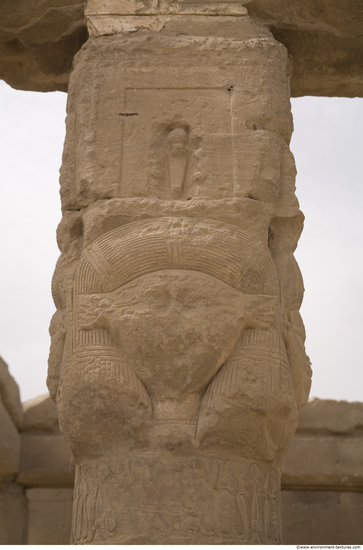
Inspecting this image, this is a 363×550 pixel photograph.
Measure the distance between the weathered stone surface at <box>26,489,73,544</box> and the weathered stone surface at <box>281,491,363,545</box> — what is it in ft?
6.46

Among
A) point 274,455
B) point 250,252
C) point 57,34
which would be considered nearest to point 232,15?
point 57,34

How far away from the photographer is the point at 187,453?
132 inches

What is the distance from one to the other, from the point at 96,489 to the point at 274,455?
0.85 meters

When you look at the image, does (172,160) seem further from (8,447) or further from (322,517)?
(322,517)

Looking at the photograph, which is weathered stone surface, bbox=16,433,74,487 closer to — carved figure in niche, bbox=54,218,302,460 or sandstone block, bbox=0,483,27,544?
sandstone block, bbox=0,483,27,544

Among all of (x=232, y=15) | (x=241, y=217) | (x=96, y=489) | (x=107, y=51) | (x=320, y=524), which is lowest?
(x=320, y=524)

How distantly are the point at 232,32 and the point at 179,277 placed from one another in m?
1.58

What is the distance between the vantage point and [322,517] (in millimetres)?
6801

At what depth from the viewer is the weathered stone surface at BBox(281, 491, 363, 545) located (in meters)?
6.73

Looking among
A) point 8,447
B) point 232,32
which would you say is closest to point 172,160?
point 232,32

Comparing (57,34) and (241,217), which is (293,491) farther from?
(57,34)

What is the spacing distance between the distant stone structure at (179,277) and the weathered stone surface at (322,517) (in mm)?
3406

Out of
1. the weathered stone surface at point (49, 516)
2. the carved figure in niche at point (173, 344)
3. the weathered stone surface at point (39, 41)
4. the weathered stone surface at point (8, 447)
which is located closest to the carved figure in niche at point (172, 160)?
the carved figure in niche at point (173, 344)

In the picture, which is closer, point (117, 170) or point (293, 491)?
point (117, 170)
